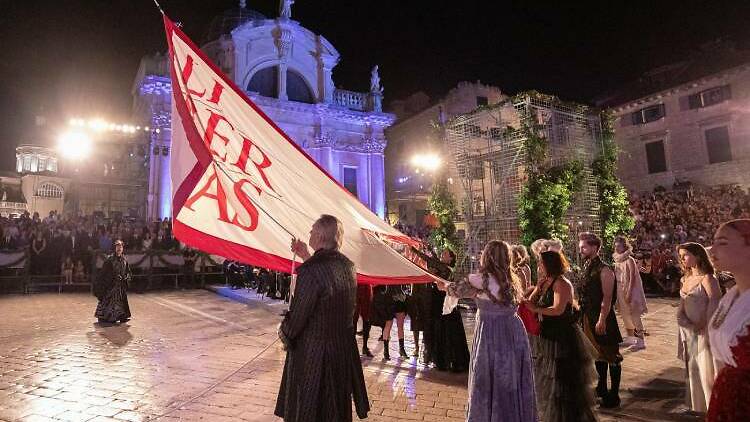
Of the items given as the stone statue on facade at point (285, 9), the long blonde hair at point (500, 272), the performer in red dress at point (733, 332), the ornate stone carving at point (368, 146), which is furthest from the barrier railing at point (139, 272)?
the stone statue on facade at point (285, 9)

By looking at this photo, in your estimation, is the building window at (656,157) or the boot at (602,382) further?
the building window at (656,157)

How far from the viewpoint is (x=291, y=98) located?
27.3 m

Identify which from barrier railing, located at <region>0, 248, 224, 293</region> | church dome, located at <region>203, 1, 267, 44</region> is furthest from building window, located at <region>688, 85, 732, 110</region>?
church dome, located at <region>203, 1, 267, 44</region>

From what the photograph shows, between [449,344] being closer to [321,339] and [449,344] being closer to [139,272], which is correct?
[321,339]

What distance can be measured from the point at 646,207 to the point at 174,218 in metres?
23.9

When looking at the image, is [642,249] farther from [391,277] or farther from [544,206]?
[391,277]

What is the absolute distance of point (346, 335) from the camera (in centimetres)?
304

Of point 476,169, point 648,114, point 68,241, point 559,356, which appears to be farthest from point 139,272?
point 648,114

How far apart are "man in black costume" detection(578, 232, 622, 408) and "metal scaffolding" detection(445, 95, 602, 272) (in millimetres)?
5620

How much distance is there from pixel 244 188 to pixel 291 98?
2537cm

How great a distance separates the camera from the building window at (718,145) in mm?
23848

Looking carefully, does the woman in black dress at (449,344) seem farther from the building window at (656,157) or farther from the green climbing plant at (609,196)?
the building window at (656,157)

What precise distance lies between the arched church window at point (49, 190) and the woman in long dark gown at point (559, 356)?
154ft

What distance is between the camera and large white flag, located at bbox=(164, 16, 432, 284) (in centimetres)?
321
